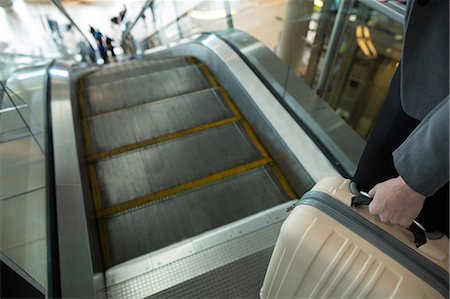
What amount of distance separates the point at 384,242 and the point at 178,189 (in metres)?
1.69

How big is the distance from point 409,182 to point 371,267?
13.7 inches

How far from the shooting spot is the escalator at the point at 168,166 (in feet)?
7.16

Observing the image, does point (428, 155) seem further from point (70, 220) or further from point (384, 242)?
point (70, 220)

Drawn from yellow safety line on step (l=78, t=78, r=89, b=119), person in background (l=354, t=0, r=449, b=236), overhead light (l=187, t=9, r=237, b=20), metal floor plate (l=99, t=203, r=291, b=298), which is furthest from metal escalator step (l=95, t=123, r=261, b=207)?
overhead light (l=187, t=9, r=237, b=20)

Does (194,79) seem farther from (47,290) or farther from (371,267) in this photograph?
(371,267)

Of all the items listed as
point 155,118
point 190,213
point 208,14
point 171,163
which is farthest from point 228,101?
point 208,14

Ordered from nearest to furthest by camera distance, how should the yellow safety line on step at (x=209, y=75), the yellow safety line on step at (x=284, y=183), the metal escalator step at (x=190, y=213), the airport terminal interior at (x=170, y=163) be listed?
the airport terminal interior at (x=170, y=163), the metal escalator step at (x=190, y=213), the yellow safety line on step at (x=284, y=183), the yellow safety line on step at (x=209, y=75)

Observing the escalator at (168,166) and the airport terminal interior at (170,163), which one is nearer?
the airport terminal interior at (170,163)

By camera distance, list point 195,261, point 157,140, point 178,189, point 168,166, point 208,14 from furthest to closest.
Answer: point 208,14 < point 157,140 < point 168,166 < point 178,189 < point 195,261

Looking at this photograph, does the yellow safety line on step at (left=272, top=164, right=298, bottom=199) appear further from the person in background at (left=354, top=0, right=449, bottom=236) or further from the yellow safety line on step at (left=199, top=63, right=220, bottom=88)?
the yellow safety line on step at (left=199, top=63, right=220, bottom=88)

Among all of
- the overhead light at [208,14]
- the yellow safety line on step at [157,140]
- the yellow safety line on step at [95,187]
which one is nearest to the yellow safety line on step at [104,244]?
the yellow safety line on step at [95,187]

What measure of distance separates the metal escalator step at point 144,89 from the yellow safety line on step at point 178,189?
59.2 inches

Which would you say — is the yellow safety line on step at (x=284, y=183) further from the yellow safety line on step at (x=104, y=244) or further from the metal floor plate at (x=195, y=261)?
the yellow safety line on step at (x=104, y=244)

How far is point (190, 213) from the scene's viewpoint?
2.25 meters
